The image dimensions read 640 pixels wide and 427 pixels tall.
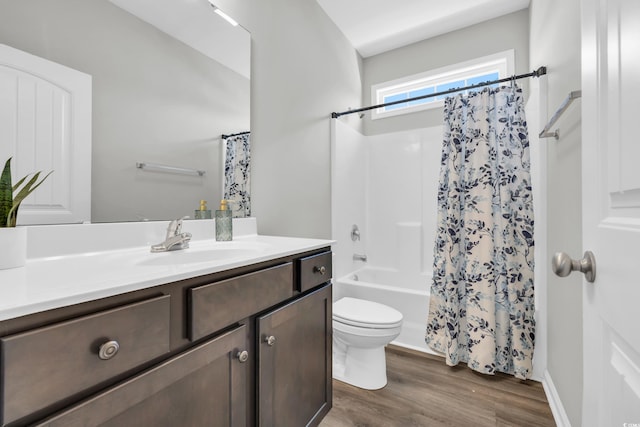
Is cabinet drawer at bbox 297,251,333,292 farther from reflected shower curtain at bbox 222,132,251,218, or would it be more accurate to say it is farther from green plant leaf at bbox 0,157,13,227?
green plant leaf at bbox 0,157,13,227

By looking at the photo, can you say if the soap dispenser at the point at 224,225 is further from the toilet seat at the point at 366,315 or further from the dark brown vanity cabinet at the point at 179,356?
the toilet seat at the point at 366,315

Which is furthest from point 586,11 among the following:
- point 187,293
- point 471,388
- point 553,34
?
point 471,388

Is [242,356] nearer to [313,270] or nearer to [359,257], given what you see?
[313,270]

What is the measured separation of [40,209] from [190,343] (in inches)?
26.8

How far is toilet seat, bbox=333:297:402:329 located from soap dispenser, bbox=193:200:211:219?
0.96m

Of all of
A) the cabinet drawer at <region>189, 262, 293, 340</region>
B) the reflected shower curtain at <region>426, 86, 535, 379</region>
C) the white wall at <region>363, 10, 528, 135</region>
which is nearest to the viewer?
the cabinet drawer at <region>189, 262, 293, 340</region>

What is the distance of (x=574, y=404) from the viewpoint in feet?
4.11

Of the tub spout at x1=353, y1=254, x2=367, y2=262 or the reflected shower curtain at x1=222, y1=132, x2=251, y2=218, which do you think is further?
the tub spout at x1=353, y1=254, x2=367, y2=262

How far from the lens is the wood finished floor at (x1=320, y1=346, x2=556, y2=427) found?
1.44 meters

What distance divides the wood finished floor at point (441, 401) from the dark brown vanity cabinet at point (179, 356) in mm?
415

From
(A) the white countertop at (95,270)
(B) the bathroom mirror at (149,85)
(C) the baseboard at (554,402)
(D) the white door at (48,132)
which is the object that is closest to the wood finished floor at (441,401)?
(C) the baseboard at (554,402)

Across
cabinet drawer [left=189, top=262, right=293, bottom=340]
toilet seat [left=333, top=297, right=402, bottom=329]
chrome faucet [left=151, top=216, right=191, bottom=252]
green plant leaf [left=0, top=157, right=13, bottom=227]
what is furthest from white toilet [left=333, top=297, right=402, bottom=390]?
green plant leaf [left=0, top=157, right=13, bottom=227]

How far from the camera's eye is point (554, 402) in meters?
1.51

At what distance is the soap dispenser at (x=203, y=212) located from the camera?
1.38m
